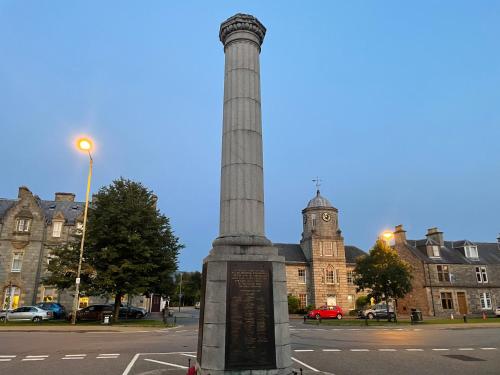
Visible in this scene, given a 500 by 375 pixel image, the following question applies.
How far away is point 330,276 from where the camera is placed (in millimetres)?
51438

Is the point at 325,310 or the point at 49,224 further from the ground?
the point at 49,224

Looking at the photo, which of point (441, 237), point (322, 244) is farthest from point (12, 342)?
point (441, 237)

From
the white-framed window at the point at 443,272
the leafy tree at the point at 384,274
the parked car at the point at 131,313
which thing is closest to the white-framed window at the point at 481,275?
the white-framed window at the point at 443,272

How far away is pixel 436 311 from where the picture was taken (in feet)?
146

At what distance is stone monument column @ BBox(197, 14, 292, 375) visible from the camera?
26.5ft

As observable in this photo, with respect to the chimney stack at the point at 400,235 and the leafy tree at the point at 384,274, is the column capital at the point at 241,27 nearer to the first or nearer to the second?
the leafy tree at the point at 384,274

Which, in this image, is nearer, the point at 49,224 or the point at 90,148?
the point at 90,148

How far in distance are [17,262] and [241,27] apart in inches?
1592

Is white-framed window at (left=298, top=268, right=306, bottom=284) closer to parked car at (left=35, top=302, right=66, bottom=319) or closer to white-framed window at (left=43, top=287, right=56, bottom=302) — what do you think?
parked car at (left=35, top=302, right=66, bottom=319)

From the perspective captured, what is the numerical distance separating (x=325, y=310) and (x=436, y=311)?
15505mm

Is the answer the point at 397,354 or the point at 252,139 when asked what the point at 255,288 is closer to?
the point at 252,139

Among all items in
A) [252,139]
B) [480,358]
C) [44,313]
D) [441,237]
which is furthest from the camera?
[441,237]

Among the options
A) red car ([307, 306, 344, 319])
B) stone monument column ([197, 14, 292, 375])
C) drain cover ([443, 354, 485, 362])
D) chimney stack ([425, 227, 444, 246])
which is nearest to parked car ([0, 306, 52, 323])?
red car ([307, 306, 344, 319])

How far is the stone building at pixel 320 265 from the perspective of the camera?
50.5 metres
